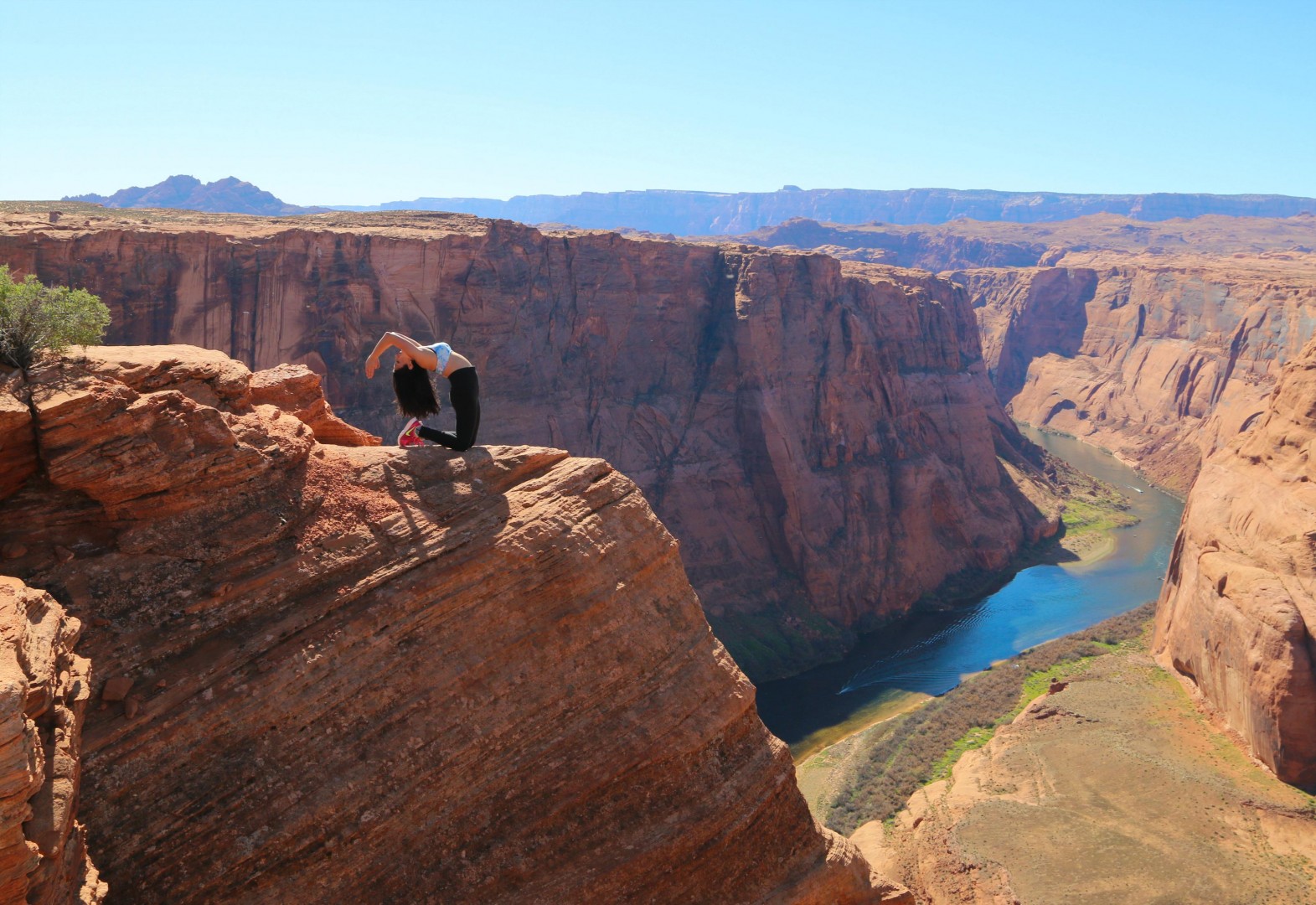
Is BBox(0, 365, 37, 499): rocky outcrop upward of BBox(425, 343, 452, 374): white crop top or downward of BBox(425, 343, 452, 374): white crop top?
downward

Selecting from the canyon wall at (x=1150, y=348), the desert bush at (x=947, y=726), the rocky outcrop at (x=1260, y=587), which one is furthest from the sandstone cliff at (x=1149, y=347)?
the rocky outcrop at (x=1260, y=587)

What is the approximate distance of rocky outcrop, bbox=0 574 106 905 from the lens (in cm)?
779

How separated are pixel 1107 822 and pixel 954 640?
26516 mm

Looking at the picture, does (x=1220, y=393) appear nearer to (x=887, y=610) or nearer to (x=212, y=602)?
(x=887, y=610)

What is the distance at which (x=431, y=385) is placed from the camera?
15.7 metres

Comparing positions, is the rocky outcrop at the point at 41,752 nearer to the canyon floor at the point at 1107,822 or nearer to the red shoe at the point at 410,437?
the red shoe at the point at 410,437

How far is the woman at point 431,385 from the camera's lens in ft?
48.7

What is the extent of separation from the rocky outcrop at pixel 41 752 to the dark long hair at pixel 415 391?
20.8ft

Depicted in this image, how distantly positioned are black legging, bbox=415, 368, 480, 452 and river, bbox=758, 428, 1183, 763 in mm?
31180

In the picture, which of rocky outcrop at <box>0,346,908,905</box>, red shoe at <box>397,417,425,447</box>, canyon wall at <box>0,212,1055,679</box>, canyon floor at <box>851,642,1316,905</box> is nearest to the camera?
rocky outcrop at <box>0,346,908,905</box>

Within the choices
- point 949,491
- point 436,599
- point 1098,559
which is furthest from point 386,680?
point 1098,559

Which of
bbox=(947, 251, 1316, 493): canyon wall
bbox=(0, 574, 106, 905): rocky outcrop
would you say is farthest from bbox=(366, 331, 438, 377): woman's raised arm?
bbox=(947, 251, 1316, 493): canyon wall

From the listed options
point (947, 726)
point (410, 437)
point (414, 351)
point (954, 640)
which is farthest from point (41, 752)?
point (954, 640)

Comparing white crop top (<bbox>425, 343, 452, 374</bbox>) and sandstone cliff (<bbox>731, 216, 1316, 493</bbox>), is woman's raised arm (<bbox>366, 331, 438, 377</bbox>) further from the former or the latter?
sandstone cliff (<bbox>731, 216, 1316, 493</bbox>)
